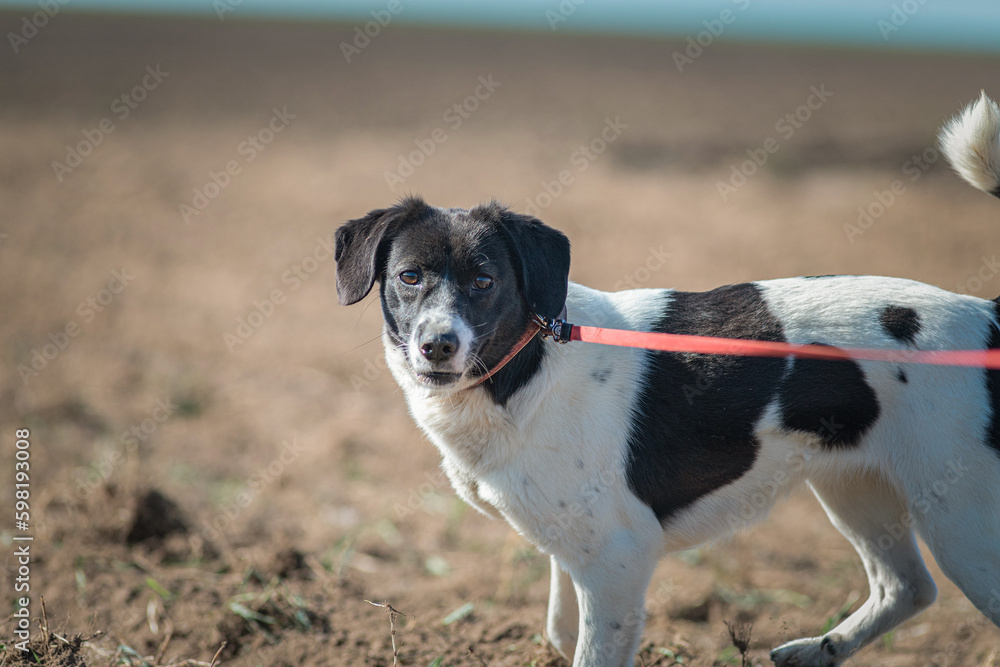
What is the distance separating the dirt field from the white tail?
231 centimetres

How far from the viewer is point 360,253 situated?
3.32 m

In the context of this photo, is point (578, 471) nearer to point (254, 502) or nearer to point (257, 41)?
point (254, 502)

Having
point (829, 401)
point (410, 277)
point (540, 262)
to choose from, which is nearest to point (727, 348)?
point (829, 401)

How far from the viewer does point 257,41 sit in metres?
34.1

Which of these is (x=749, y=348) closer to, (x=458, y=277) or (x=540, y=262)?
(x=540, y=262)

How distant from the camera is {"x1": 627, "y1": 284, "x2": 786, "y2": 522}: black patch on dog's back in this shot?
3.13 m

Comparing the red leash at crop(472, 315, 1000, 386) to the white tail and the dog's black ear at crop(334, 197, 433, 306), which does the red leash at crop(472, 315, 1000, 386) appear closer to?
the dog's black ear at crop(334, 197, 433, 306)

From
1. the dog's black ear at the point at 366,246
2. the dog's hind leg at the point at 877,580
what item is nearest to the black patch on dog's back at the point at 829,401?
the dog's hind leg at the point at 877,580

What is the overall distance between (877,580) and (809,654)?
1.51ft

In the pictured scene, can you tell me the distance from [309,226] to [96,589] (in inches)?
366

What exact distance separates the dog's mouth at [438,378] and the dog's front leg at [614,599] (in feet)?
2.87

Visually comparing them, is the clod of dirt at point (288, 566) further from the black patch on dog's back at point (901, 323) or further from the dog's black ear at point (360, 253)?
the black patch on dog's back at point (901, 323)

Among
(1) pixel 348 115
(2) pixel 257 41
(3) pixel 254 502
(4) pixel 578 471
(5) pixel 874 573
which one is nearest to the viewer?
(4) pixel 578 471

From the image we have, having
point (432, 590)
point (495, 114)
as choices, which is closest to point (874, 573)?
point (432, 590)
